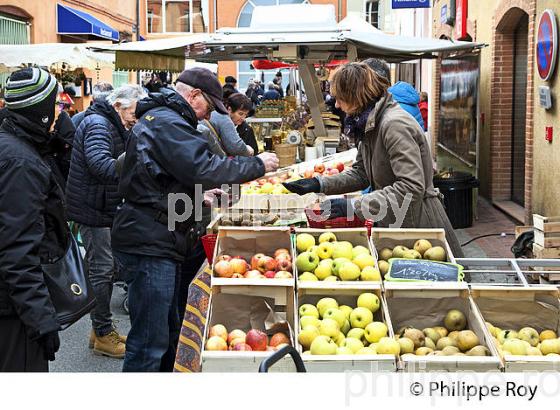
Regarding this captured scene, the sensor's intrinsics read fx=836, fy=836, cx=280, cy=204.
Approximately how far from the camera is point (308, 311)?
3.92 meters

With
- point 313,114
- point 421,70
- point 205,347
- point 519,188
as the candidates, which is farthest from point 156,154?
point 421,70

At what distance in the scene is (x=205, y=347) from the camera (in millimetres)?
3650

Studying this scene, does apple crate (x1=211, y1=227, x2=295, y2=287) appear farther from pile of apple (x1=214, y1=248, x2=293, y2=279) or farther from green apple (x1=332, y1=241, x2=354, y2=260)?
green apple (x1=332, y1=241, x2=354, y2=260)

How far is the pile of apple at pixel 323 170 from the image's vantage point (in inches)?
338

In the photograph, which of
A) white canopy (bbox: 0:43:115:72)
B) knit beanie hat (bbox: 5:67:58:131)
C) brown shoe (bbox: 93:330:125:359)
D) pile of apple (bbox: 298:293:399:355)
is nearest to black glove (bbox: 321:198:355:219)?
pile of apple (bbox: 298:293:399:355)

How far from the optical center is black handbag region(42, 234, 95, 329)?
12.6 feet

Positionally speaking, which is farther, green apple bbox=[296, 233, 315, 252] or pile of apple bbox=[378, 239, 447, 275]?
green apple bbox=[296, 233, 315, 252]

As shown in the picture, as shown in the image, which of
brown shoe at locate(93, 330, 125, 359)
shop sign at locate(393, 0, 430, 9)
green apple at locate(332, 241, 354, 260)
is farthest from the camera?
shop sign at locate(393, 0, 430, 9)

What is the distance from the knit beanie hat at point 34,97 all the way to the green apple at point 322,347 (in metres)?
1.57

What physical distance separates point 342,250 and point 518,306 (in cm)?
93

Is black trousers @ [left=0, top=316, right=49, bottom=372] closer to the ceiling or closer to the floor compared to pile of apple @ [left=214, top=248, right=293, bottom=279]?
closer to the floor

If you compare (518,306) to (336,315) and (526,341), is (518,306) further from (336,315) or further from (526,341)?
(336,315)

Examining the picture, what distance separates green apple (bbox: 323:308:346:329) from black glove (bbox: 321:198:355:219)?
3.06ft
